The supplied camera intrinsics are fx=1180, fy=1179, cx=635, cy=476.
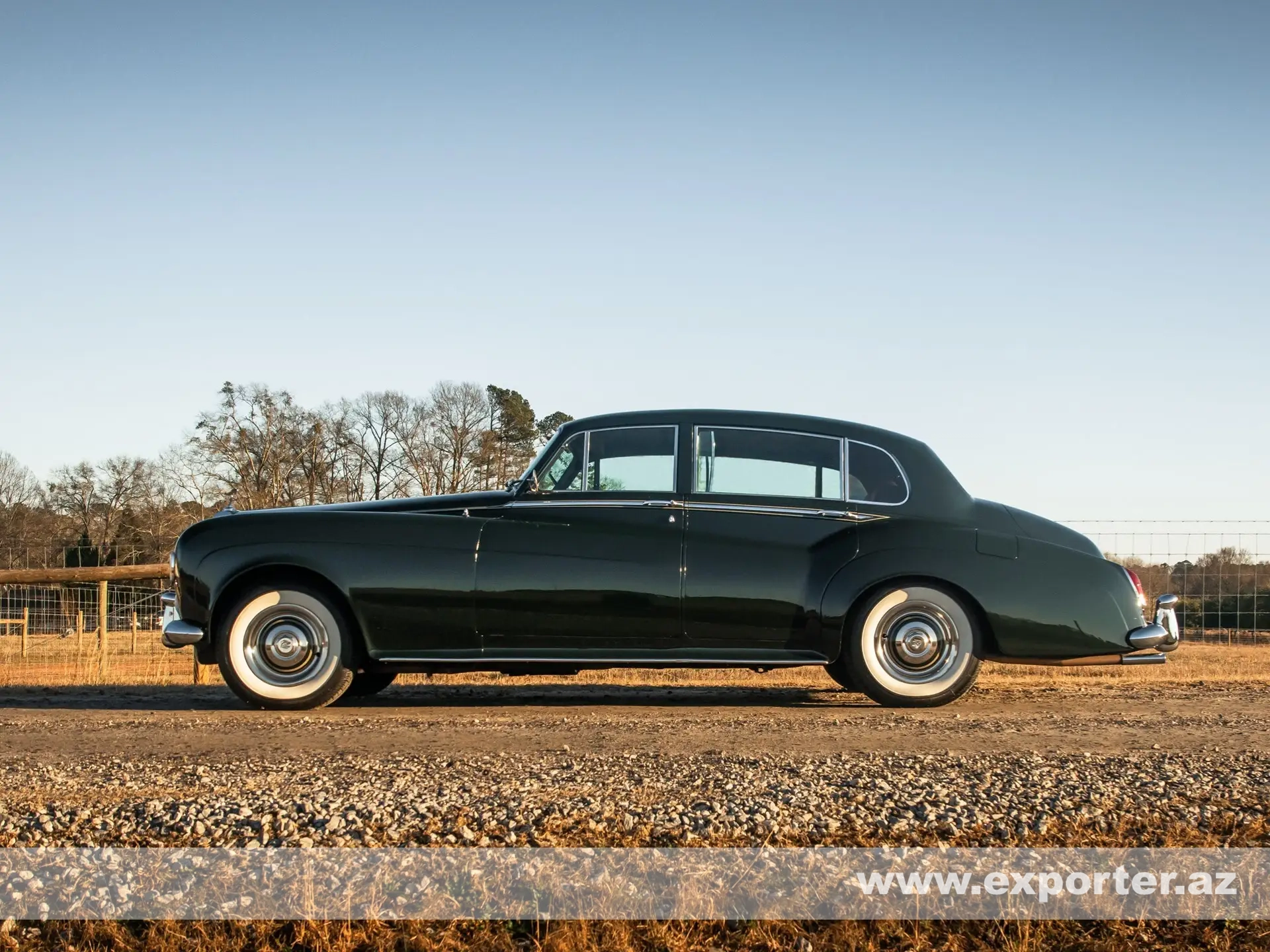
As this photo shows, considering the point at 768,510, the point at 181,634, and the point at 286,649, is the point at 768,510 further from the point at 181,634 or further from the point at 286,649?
the point at 181,634

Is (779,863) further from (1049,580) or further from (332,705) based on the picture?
(332,705)

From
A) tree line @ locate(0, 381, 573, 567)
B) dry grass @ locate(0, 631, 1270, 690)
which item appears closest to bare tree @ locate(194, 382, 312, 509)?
tree line @ locate(0, 381, 573, 567)

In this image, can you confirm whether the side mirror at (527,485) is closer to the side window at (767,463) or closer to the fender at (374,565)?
the fender at (374,565)

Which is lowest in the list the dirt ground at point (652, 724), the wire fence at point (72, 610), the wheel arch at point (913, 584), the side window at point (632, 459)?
the wire fence at point (72, 610)

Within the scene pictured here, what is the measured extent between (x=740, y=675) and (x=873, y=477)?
5.08 m

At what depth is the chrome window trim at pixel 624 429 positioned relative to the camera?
702 cm

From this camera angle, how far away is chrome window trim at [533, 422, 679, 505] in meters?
7.02

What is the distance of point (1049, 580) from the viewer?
682 cm

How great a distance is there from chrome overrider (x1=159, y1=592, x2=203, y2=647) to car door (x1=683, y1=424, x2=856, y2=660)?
9.47 feet

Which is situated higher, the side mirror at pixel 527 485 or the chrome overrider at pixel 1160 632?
the side mirror at pixel 527 485

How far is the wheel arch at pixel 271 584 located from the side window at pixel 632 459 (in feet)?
5.30

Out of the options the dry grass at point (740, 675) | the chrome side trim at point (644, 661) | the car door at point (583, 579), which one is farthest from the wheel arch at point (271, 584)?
the dry grass at point (740, 675)

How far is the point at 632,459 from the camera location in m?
7.12

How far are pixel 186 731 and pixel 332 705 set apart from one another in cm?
138
